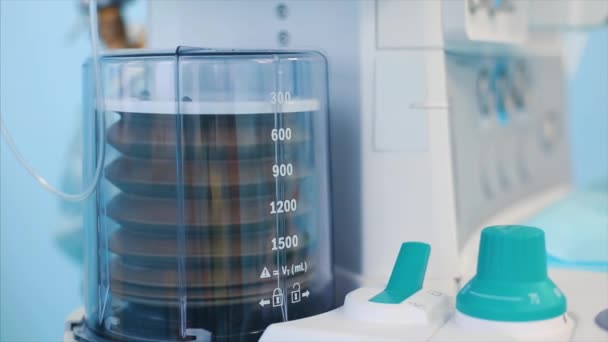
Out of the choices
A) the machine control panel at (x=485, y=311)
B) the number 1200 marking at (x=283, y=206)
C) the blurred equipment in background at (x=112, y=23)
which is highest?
the blurred equipment in background at (x=112, y=23)

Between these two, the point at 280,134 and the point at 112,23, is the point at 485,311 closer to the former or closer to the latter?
the point at 280,134

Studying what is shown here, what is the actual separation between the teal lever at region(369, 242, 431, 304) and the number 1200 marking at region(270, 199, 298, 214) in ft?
0.27

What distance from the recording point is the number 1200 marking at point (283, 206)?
20.8 inches

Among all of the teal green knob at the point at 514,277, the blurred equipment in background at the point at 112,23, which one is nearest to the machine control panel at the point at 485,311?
the teal green knob at the point at 514,277

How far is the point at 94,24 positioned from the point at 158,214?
14 centimetres

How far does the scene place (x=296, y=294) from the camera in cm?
54

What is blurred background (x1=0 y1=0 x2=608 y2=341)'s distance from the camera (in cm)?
65

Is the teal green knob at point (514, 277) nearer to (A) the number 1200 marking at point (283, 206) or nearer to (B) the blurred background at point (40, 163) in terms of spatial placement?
(A) the number 1200 marking at point (283, 206)

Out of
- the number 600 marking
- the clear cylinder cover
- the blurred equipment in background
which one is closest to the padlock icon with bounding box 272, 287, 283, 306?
the clear cylinder cover

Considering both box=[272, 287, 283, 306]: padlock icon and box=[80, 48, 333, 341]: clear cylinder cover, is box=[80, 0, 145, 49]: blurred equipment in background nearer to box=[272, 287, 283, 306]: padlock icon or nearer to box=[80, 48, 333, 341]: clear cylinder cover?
box=[80, 48, 333, 341]: clear cylinder cover

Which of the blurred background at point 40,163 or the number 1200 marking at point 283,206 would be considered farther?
the blurred background at point 40,163

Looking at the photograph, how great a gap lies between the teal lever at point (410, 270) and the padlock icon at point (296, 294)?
0.07 meters

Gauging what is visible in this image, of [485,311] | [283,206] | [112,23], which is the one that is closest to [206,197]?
[283,206]

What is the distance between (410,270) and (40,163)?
388 mm
